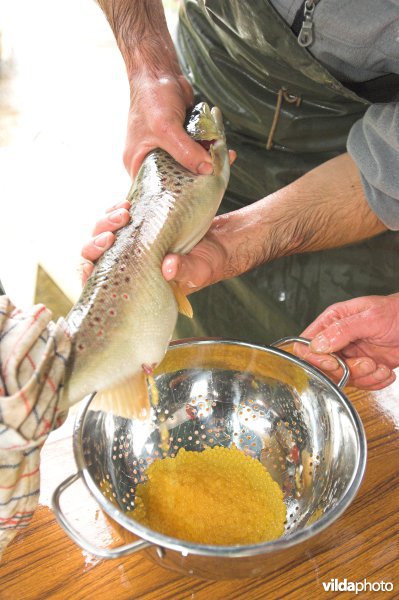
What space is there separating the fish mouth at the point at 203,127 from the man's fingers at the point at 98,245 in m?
0.27

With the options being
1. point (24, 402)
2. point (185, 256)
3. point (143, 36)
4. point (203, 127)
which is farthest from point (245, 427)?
point (143, 36)

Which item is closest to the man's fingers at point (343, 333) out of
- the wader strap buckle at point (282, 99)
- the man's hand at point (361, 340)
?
the man's hand at point (361, 340)

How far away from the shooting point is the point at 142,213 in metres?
0.98

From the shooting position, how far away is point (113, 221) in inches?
38.0

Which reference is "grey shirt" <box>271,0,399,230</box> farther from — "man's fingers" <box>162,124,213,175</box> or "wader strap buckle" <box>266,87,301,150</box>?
"man's fingers" <box>162,124,213,175</box>

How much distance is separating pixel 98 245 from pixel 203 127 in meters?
0.31

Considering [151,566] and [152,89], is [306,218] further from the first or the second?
[151,566]

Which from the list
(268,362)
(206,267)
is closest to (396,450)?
(268,362)

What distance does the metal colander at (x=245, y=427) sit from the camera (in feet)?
2.58

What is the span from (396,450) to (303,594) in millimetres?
269

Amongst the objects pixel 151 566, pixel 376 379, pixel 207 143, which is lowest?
pixel 376 379

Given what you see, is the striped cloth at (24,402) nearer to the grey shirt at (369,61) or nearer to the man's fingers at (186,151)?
the man's fingers at (186,151)

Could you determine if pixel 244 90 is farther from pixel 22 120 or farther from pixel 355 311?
pixel 22 120

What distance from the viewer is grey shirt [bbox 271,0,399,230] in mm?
1076
